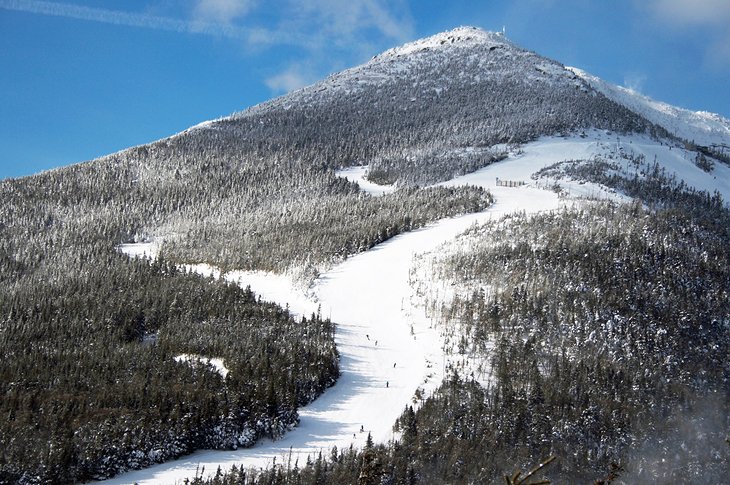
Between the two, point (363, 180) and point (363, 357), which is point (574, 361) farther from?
point (363, 180)

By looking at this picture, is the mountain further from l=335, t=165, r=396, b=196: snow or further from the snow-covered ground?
l=335, t=165, r=396, b=196: snow

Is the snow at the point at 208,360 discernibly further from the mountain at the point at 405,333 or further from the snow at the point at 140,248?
the snow at the point at 140,248

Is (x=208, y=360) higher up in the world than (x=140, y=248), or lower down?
lower down

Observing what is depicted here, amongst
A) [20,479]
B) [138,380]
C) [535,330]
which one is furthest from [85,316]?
[535,330]

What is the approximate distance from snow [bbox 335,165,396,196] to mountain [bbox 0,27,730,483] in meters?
17.4

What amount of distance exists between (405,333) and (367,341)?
411 cm

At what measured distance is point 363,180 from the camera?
158 metres

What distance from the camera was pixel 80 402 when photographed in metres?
42.2

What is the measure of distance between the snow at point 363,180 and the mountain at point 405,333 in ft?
56.9

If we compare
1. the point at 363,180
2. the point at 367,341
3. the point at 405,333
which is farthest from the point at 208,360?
the point at 363,180

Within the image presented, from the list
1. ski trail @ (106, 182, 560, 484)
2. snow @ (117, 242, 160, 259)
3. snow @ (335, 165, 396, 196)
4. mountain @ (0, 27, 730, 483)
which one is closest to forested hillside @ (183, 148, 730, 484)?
mountain @ (0, 27, 730, 483)

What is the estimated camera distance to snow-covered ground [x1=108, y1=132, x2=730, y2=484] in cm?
4116

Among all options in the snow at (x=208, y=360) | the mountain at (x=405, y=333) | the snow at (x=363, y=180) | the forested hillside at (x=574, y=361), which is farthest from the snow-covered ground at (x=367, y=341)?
the snow at (x=363, y=180)

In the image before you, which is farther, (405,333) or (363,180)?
(363,180)
